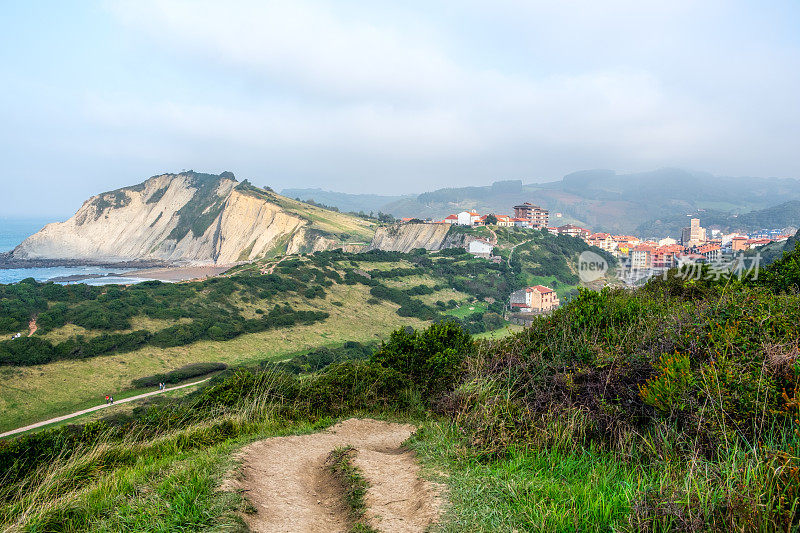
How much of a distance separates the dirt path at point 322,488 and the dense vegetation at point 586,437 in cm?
38

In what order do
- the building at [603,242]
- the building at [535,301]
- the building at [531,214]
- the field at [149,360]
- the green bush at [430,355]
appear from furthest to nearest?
the building at [531,214]
the building at [603,242]
the building at [535,301]
the field at [149,360]
the green bush at [430,355]

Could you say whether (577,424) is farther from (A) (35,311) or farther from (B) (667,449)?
(A) (35,311)

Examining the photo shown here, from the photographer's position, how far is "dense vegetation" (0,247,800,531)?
12.0 feet

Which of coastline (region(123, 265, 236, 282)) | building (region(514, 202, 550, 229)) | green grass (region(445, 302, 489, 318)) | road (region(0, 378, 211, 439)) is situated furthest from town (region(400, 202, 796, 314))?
coastline (region(123, 265, 236, 282))

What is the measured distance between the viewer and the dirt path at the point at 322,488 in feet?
14.8

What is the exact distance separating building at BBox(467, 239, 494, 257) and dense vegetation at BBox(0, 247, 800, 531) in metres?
80.7

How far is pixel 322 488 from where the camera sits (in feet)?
18.9

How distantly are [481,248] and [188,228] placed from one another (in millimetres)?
84644

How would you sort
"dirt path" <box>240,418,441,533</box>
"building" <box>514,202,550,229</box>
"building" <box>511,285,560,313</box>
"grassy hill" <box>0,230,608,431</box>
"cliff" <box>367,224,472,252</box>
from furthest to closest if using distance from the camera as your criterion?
"building" <box>514,202,550,229</box> < "cliff" <box>367,224,472,252</box> < "building" <box>511,285,560,313</box> < "grassy hill" <box>0,230,608,431</box> < "dirt path" <box>240,418,441,533</box>

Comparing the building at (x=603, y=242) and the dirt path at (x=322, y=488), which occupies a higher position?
the dirt path at (x=322, y=488)

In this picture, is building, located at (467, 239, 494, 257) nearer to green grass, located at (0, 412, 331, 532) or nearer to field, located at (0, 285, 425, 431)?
field, located at (0, 285, 425, 431)

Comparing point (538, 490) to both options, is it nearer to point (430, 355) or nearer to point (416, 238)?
point (430, 355)

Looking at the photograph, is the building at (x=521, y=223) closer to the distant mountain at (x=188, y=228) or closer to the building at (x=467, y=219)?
the building at (x=467, y=219)

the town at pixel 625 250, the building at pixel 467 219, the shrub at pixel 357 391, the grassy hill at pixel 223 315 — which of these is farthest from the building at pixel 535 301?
the shrub at pixel 357 391
